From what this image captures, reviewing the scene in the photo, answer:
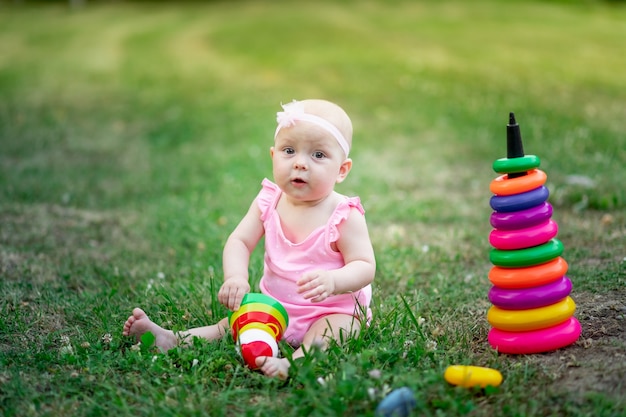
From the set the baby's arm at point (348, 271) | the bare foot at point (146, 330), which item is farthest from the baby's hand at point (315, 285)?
the bare foot at point (146, 330)

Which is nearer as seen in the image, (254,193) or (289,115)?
(289,115)

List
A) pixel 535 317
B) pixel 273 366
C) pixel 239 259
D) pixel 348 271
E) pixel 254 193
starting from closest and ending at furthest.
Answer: pixel 273 366 → pixel 535 317 → pixel 348 271 → pixel 239 259 → pixel 254 193

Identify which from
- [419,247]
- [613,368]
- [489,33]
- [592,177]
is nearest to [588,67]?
[489,33]

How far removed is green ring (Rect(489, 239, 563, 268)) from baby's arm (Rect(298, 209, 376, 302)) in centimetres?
54

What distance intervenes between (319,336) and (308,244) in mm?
409

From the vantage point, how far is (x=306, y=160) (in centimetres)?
304

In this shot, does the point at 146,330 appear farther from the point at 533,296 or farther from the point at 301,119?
the point at 533,296

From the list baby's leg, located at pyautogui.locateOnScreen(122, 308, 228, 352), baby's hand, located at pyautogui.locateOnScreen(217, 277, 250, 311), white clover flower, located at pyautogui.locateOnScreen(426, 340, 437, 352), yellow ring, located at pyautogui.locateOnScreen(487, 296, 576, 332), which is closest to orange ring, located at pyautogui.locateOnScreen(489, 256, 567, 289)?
yellow ring, located at pyautogui.locateOnScreen(487, 296, 576, 332)

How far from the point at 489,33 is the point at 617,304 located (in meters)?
14.5

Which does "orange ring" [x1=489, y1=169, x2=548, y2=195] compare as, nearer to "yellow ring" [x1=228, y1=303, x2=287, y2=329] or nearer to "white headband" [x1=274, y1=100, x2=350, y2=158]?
"white headband" [x1=274, y1=100, x2=350, y2=158]

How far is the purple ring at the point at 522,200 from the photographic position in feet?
9.31

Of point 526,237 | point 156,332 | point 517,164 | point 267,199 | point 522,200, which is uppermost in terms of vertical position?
point 517,164

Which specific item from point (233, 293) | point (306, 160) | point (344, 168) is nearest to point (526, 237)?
point (344, 168)

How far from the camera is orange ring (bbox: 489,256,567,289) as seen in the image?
284 centimetres
